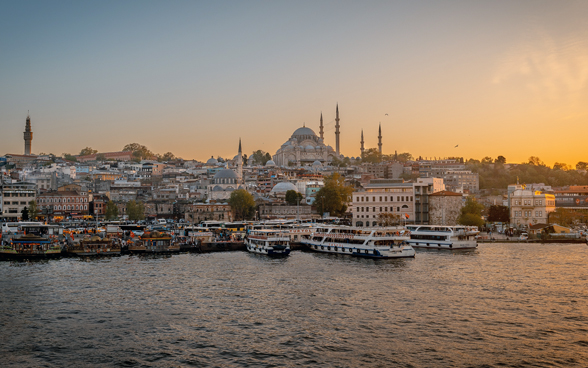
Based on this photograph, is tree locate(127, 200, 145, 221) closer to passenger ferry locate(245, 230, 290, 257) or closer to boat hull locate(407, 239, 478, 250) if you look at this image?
passenger ferry locate(245, 230, 290, 257)

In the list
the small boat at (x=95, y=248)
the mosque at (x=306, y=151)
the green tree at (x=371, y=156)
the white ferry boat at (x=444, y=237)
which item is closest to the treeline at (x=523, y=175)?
the green tree at (x=371, y=156)

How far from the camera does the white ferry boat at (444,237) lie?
3130 centimetres

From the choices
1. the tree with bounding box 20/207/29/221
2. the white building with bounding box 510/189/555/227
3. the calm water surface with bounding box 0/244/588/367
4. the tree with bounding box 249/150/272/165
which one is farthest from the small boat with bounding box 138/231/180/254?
the tree with bounding box 249/150/272/165

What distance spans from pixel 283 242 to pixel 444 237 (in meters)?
9.42

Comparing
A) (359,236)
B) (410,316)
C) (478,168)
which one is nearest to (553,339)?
(410,316)

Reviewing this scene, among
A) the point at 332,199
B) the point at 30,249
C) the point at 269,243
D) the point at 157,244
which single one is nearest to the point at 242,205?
the point at 332,199

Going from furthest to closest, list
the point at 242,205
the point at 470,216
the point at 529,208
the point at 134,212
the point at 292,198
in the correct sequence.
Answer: the point at 292,198 → the point at 242,205 → the point at 134,212 → the point at 529,208 → the point at 470,216

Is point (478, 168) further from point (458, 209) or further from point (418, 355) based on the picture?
point (418, 355)

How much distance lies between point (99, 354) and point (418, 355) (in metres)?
6.72

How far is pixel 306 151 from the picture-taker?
10275 centimetres

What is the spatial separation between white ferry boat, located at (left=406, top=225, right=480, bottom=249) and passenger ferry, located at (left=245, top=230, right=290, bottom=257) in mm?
7904

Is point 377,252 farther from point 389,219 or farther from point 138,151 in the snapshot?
point 138,151

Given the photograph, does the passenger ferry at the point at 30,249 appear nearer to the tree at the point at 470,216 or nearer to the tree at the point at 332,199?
the tree at the point at 332,199

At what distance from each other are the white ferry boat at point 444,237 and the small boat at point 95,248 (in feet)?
54.7
